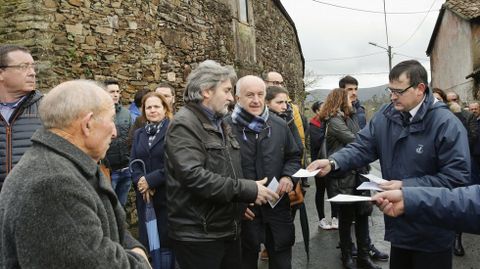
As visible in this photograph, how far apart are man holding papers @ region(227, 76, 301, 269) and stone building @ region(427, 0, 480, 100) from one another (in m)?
13.3

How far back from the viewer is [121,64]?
6.27 meters

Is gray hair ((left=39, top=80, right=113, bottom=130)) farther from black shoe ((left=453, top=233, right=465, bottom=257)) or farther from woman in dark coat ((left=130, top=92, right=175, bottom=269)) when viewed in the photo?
black shoe ((left=453, top=233, right=465, bottom=257))

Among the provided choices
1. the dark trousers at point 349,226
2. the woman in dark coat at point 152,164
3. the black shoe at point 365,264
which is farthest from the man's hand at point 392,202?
the black shoe at point 365,264

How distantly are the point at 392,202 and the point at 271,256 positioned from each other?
63.2 inches

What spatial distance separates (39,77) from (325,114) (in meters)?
3.79

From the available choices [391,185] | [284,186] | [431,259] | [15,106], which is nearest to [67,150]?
[15,106]

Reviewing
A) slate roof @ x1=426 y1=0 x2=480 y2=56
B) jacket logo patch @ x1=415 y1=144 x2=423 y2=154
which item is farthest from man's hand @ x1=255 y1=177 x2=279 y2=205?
slate roof @ x1=426 y1=0 x2=480 y2=56

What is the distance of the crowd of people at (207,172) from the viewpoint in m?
1.46

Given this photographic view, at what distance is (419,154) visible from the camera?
261cm

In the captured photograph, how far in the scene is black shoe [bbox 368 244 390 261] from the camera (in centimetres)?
475

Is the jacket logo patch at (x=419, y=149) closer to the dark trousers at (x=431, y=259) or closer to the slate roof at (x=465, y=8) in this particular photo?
the dark trousers at (x=431, y=259)

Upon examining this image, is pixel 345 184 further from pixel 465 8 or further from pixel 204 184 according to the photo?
pixel 465 8

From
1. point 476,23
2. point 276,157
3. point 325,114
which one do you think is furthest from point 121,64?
point 476,23

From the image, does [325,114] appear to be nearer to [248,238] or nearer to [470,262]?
[248,238]
